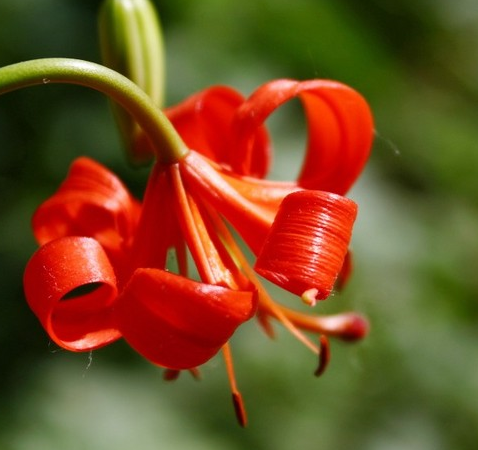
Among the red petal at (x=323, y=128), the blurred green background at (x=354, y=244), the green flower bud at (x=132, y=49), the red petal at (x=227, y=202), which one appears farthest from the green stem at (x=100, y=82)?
the blurred green background at (x=354, y=244)

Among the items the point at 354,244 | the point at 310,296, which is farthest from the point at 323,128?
the point at 354,244

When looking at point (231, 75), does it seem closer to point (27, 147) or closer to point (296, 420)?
point (27, 147)

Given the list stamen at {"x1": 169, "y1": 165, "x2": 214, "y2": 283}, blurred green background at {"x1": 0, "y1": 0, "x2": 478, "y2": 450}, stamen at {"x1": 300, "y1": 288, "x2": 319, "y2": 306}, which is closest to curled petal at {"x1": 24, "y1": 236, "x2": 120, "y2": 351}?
stamen at {"x1": 169, "y1": 165, "x2": 214, "y2": 283}

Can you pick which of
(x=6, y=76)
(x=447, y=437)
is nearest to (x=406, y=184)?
(x=447, y=437)

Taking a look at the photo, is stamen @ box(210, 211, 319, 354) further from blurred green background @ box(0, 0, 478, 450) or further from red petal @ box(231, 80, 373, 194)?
blurred green background @ box(0, 0, 478, 450)

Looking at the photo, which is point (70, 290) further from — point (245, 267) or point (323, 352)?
point (323, 352)
